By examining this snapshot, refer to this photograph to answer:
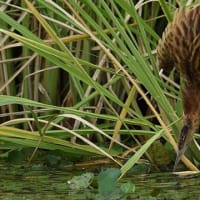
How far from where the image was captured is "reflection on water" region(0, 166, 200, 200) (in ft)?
8.45

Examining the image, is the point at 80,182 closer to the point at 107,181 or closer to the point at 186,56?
the point at 107,181

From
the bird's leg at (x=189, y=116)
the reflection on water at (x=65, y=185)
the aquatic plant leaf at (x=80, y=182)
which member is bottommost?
the reflection on water at (x=65, y=185)

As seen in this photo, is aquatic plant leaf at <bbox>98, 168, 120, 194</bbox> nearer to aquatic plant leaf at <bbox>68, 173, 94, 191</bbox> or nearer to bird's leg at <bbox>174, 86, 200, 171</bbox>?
aquatic plant leaf at <bbox>68, 173, 94, 191</bbox>

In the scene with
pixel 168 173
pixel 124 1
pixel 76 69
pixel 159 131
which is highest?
pixel 124 1

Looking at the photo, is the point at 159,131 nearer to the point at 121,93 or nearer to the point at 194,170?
the point at 194,170

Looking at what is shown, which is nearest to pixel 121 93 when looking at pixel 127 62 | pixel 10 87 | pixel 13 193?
pixel 10 87

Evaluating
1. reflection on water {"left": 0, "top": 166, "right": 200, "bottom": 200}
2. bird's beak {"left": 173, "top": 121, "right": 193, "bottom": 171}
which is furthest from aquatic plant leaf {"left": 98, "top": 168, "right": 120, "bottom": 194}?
bird's beak {"left": 173, "top": 121, "right": 193, "bottom": 171}

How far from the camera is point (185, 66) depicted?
2.89 meters

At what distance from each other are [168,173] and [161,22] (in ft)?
2.65

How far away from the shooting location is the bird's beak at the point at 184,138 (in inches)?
110

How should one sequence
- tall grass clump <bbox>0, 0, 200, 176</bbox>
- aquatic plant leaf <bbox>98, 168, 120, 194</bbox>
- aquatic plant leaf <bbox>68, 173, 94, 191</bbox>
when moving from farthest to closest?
1. tall grass clump <bbox>0, 0, 200, 176</bbox>
2. aquatic plant leaf <bbox>68, 173, 94, 191</bbox>
3. aquatic plant leaf <bbox>98, 168, 120, 194</bbox>

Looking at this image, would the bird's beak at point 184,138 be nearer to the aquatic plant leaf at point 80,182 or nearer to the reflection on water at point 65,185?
the reflection on water at point 65,185

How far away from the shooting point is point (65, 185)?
274cm

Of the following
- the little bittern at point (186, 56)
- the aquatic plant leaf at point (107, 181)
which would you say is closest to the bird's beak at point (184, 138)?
the little bittern at point (186, 56)
